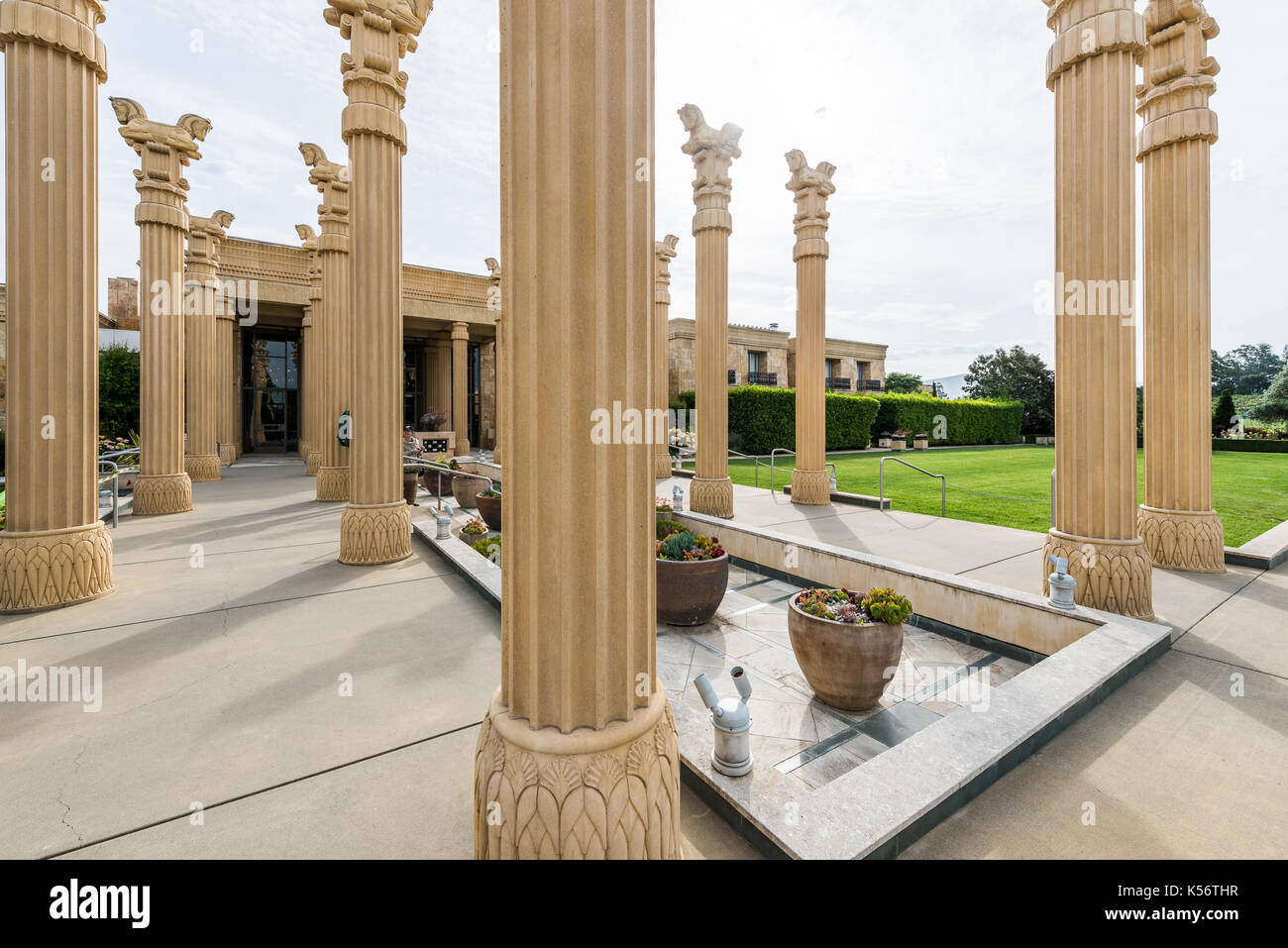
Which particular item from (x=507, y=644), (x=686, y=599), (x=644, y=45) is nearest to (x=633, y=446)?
(x=507, y=644)

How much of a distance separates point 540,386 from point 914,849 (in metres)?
2.36

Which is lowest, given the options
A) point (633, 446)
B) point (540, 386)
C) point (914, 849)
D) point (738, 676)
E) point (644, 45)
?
point (914, 849)

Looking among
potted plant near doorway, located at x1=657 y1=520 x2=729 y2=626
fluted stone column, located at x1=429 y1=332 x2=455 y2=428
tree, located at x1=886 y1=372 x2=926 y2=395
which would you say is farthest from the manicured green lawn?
tree, located at x1=886 y1=372 x2=926 y2=395

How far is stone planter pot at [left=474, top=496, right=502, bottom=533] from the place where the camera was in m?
9.95

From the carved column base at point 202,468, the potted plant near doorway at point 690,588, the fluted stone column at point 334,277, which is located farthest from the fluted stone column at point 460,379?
the potted plant near doorway at point 690,588

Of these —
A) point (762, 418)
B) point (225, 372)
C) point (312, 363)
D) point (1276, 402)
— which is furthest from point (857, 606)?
point (1276, 402)

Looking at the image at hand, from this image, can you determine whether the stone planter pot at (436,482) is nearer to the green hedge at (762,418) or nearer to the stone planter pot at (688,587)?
the stone planter pot at (688,587)

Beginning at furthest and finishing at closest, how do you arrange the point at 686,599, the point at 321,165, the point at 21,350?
the point at 321,165 < the point at 686,599 < the point at 21,350

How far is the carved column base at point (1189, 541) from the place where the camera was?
6621mm

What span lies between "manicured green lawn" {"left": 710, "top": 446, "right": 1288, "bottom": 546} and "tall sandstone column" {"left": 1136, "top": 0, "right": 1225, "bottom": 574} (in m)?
0.60

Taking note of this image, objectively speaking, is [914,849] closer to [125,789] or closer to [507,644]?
[507,644]

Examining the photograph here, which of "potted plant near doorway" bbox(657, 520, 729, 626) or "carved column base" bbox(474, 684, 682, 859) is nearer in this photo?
"carved column base" bbox(474, 684, 682, 859)

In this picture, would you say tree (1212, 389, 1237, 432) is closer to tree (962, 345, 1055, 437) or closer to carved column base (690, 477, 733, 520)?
tree (962, 345, 1055, 437)
